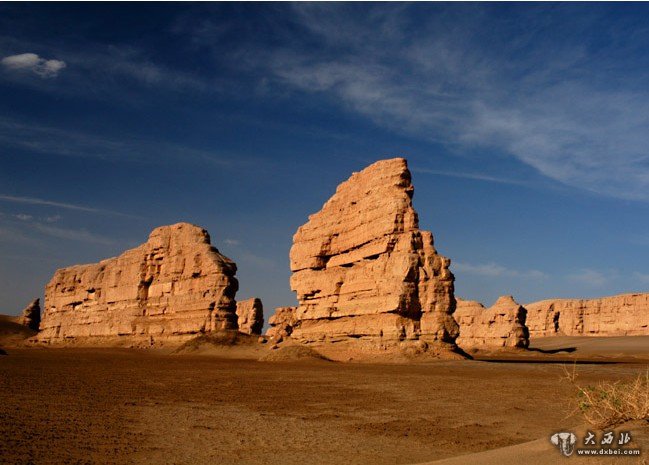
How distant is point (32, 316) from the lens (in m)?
85.0

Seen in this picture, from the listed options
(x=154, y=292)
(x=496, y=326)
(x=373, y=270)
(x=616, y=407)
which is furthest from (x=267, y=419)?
A: (x=496, y=326)

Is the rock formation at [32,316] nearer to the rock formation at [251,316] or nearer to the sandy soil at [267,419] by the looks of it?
the rock formation at [251,316]

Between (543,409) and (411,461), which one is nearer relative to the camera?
(411,461)

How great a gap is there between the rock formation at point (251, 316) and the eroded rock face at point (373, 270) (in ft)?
96.9

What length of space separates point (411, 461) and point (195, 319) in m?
42.6

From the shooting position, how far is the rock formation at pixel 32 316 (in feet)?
275

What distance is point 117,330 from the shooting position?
56.2 metres

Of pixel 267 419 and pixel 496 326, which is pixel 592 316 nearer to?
pixel 496 326

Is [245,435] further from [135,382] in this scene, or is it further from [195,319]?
[195,319]

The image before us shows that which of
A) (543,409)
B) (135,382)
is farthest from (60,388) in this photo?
(543,409)

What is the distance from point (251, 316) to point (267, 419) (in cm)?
6151

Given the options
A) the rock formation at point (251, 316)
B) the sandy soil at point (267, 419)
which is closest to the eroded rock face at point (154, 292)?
the rock formation at point (251, 316)

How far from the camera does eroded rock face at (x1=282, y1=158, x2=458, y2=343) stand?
33.0 m

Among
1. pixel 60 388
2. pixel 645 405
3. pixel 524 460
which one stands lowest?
pixel 60 388
